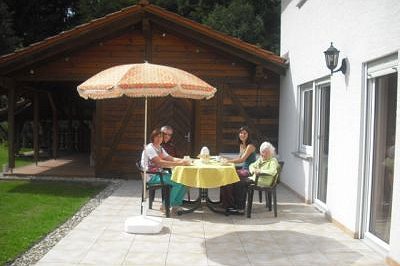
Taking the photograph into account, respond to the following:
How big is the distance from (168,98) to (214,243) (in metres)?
6.61

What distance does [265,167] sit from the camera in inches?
315

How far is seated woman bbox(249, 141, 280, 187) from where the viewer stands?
783 centimetres

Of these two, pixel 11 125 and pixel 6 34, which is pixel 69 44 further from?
pixel 6 34

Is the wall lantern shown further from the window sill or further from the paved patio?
the paved patio

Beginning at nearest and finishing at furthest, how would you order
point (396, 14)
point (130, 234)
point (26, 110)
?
point (396, 14) → point (130, 234) → point (26, 110)

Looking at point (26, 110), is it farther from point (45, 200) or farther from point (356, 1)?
point (356, 1)

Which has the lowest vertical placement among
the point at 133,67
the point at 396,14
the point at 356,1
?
the point at 133,67

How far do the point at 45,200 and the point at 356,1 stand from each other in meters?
6.30

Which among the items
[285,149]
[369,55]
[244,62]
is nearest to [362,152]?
[369,55]

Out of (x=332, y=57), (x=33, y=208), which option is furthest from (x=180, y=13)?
(x=332, y=57)

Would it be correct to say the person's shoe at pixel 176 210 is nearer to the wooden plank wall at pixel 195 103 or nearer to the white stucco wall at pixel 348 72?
the white stucco wall at pixel 348 72

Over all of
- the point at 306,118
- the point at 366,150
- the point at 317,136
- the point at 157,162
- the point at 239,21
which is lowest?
the point at 157,162

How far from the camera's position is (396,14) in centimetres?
517

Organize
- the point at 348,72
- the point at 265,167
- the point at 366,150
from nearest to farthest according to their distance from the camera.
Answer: the point at 366,150, the point at 348,72, the point at 265,167
